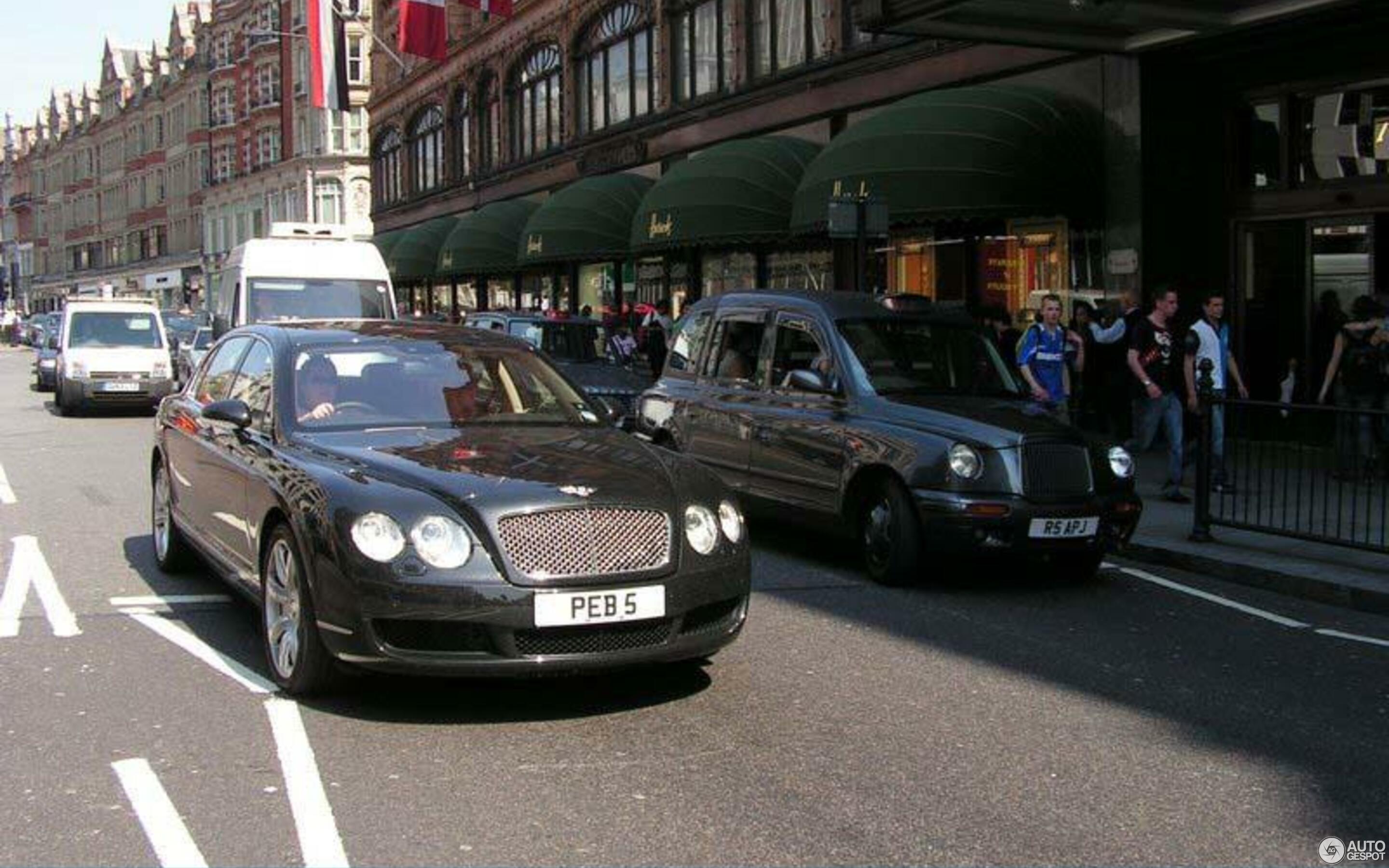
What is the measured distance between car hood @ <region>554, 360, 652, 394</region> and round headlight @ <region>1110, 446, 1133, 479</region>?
7350 millimetres

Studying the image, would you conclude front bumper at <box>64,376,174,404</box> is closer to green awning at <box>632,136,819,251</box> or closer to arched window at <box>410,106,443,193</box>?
green awning at <box>632,136,819,251</box>

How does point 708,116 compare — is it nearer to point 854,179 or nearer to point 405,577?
point 854,179

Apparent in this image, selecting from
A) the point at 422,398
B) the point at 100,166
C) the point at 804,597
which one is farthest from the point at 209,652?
the point at 100,166

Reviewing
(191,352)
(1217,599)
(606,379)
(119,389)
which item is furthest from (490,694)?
(191,352)

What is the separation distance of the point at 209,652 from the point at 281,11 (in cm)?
6996

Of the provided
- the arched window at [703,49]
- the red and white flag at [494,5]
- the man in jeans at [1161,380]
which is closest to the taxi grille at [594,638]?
the man in jeans at [1161,380]

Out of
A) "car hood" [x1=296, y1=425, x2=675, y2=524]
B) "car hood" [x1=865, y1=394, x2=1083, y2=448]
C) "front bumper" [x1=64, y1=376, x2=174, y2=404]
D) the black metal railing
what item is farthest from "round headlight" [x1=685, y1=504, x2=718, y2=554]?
"front bumper" [x1=64, y1=376, x2=174, y2=404]

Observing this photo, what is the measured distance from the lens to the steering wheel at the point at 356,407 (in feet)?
21.3

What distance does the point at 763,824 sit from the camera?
431 centimetres

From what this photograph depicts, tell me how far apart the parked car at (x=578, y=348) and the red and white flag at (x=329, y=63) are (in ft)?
64.0

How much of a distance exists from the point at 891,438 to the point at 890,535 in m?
0.61

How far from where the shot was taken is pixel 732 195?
21.8 m

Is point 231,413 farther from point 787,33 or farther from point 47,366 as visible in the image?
point 47,366

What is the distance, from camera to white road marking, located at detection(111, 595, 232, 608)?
771 centimetres
